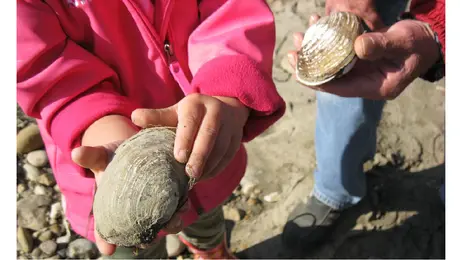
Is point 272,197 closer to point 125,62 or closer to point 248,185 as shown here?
point 248,185

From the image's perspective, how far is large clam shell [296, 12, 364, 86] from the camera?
6.94 feet

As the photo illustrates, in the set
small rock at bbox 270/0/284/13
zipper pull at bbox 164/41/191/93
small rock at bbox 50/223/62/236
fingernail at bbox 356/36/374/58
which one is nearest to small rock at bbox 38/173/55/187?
small rock at bbox 50/223/62/236

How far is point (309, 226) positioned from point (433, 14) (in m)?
1.40

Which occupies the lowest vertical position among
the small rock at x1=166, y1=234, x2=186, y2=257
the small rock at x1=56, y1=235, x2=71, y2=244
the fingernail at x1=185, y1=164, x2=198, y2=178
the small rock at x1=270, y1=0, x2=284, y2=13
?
the small rock at x1=166, y1=234, x2=186, y2=257

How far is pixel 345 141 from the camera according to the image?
256cm

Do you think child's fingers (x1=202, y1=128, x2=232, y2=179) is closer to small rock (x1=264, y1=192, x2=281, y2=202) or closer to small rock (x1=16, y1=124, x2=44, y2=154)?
small rock (x1=264, y1=192, x2=281, y2=202)

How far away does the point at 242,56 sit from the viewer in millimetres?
1671

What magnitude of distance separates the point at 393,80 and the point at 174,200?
1187 mm

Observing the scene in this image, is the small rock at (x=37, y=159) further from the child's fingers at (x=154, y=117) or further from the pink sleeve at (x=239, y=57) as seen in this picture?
the child's fingers at (x=154, y=117)

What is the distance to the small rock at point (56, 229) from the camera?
111 inches

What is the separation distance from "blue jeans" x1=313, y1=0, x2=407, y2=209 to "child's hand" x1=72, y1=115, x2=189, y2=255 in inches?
48.0

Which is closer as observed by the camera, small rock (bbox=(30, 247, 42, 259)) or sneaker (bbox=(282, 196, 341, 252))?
small rock (bbox=(30, 247, 42, 259))

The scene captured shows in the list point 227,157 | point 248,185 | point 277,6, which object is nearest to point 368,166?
point 248,185

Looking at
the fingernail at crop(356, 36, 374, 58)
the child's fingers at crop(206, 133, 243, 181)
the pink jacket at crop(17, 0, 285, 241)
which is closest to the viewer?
the child's fingers at crop(206, 133, 243, 181)
